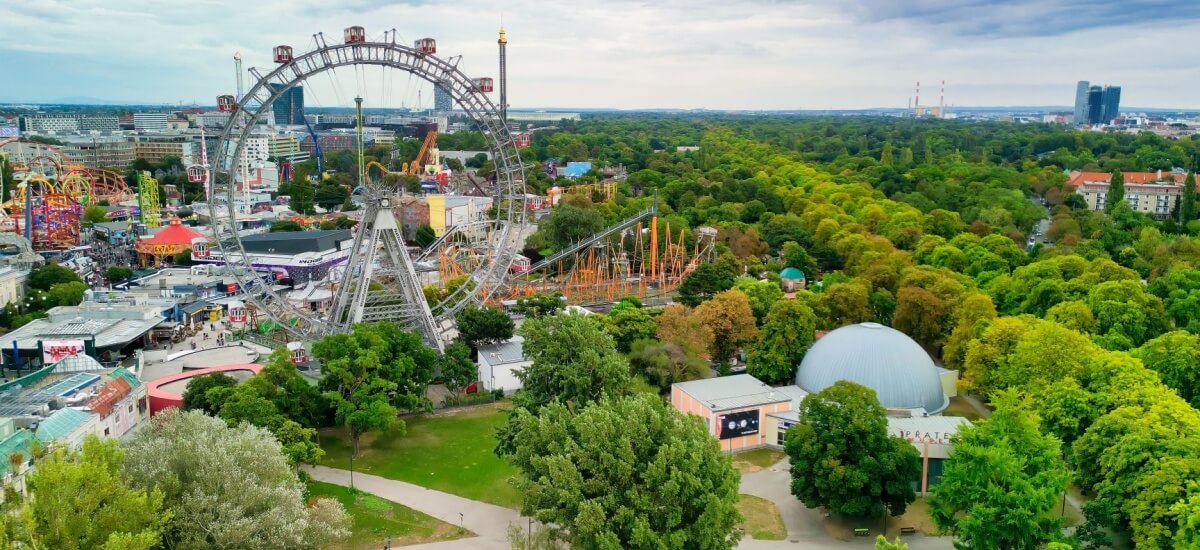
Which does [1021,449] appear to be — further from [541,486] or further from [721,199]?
[721,199]

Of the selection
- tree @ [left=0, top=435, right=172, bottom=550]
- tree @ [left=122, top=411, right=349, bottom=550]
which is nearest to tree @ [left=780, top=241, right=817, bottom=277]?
tree @ [left=122, top=411, right=349, bottom=550]

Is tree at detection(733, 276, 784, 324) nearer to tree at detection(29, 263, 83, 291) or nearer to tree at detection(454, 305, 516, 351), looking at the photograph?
tree at detection(454, 305, 516, 351)

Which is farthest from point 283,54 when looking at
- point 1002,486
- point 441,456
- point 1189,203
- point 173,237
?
point 1189,203

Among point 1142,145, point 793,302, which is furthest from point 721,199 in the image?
point 1142,145

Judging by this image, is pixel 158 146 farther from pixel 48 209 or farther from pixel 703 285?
pixel 703 285

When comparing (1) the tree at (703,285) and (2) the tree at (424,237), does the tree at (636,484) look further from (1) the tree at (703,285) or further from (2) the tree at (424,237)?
(2) the tree at (424,237)
